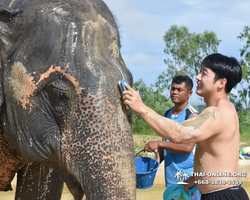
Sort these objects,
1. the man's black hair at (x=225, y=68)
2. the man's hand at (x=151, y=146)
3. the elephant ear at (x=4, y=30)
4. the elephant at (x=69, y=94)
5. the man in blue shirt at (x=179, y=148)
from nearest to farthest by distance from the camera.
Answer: the elephant at (x=69, y=94)
the elephant ear at (x=4, y=30)
the man's black hair at (x=225, y=68)
the man's hand at (x=151, y=146)
the man in blue shirt at (x=179, y=148)

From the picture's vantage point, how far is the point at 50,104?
232cm

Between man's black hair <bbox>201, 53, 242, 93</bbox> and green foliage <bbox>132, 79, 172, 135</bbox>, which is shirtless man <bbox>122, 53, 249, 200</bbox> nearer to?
man's black hair <bbox>201, 53, 242, 93</bbox>

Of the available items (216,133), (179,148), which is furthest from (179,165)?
(216,133)

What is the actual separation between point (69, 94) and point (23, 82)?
1.06ft

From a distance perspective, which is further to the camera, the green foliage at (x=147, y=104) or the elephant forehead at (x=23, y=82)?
the green foliage at (x=147, y=104)

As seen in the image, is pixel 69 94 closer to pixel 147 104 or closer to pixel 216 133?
pixel 216 133

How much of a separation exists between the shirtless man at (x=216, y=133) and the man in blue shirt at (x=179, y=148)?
81 centimetres

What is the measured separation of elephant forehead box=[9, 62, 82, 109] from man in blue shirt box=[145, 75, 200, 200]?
138 cm

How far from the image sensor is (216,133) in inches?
101

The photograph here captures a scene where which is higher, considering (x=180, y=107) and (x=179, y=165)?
(x=180, y=107)

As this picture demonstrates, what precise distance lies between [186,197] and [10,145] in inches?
53.6

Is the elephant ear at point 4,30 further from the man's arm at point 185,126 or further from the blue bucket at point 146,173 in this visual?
the blue bucket at point 146,173

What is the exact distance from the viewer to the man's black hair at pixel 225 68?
265cm

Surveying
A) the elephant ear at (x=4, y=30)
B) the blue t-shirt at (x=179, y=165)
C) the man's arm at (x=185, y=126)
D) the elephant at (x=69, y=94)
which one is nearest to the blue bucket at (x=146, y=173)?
the blue t-shirt at (x=179, y=165)
